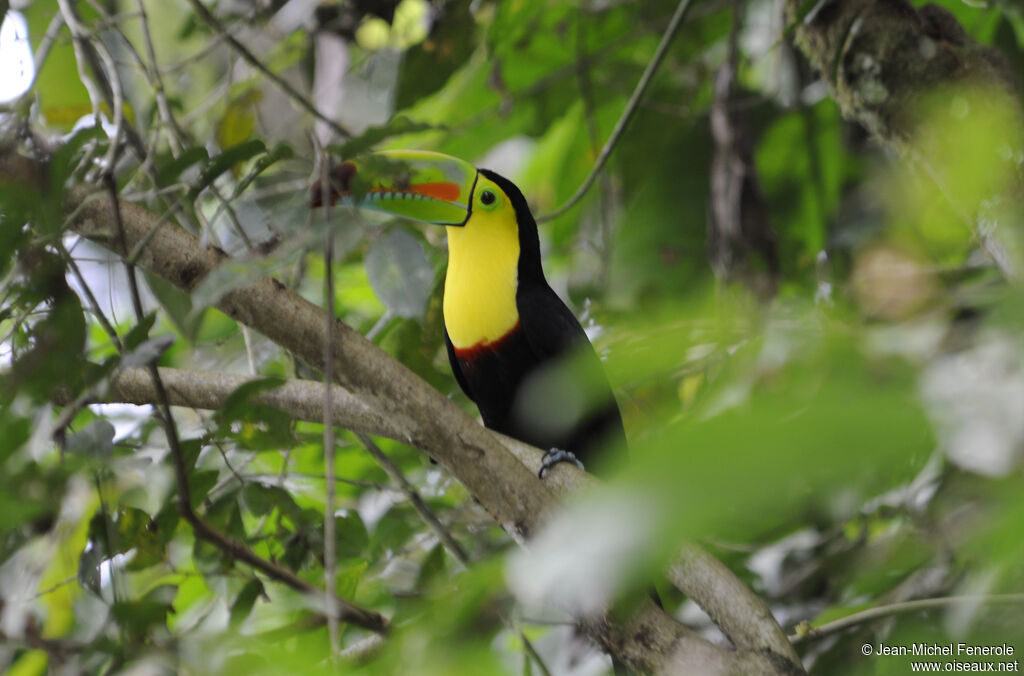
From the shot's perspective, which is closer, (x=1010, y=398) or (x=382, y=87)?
(x=1010, y=398)

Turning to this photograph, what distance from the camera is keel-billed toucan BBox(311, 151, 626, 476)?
7.08 feet

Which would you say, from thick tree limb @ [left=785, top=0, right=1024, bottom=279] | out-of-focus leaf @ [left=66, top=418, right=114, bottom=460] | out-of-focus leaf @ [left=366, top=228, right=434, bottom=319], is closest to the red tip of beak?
out-of-focus leaf @ [left=366, top=228, right=434, bottom=319]

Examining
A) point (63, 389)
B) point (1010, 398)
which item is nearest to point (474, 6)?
point (63, 389)

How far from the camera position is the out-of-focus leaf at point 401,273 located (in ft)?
4.50

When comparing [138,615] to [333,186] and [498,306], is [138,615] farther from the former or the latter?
[498,306]

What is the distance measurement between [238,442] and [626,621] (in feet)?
2.57

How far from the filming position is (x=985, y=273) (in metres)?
2.35

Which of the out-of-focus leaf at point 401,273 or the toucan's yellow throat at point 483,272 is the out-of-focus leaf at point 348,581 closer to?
the out-of-focus leaf at point 401,273

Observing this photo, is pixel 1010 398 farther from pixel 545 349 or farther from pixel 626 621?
pixel 545 349

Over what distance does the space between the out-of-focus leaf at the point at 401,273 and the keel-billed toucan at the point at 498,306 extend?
606 mm

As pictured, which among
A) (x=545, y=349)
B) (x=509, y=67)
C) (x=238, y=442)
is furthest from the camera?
(x=509, y=67)

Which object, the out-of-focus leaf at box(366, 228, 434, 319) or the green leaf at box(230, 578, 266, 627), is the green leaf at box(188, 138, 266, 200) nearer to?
the out-of-focus leaf at box(366, 228, 434, 319)

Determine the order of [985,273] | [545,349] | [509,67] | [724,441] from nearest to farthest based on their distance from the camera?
Result: [724,441], [545,349], [985,273], [509,67]

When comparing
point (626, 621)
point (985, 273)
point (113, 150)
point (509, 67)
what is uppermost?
point (113, 150)
